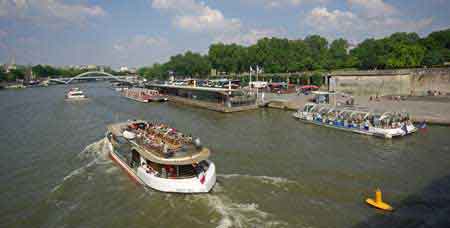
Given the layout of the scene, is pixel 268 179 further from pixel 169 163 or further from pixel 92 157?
pixel 92 157

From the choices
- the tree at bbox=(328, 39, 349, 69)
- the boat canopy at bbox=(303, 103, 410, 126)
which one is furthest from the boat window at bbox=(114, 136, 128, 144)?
the tree at bbox=(328, 39, 349, 69)

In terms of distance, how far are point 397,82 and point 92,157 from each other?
48.9 meters

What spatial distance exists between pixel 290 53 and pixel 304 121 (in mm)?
59854

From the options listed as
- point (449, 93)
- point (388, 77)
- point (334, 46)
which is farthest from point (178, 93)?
point (334, 46)

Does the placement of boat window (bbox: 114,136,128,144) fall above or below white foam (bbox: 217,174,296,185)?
above

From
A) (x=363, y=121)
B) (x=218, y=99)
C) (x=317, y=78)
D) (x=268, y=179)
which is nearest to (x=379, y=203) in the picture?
(x=268, y=179)

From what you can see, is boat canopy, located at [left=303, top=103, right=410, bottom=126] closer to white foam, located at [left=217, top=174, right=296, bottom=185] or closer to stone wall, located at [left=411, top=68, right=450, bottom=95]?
white foam, located at [left=217, top=174, right=296, bottom=185]

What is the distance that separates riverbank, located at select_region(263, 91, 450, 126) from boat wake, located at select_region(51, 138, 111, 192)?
2828 centimetres

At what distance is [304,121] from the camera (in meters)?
36.9

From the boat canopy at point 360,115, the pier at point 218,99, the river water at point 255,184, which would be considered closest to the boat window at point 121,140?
the river water at point 255,184

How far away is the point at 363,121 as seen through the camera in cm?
3038

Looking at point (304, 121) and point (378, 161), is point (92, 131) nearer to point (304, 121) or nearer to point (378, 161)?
point (304, 121)

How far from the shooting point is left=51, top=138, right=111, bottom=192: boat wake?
20.7 m

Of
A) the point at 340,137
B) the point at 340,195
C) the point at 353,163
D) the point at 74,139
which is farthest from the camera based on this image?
the point at 74,139
